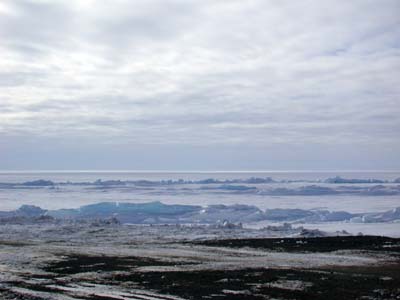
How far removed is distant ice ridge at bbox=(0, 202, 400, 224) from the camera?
33.4 m

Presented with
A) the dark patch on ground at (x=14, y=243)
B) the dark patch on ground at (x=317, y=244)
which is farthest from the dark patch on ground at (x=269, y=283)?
the dark patch on ground at (x=14, y=243)

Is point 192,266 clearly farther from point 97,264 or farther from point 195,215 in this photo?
point 195,215

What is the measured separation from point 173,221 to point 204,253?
1705 cm

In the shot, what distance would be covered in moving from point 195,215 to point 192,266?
74.5 ft

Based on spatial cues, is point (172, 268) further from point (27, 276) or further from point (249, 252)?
point (249, 252)

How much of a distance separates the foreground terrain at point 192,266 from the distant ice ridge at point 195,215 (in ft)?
34.3

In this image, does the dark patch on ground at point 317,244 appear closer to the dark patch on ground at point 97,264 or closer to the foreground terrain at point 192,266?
the foreground terrain at point 192,266

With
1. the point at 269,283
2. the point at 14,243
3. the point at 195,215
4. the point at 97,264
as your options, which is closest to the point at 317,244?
the point at 97,264

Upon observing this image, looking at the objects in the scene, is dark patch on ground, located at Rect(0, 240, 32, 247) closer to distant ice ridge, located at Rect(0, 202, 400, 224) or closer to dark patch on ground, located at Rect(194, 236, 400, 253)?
dark patch on ground, located at Rect(194, 236, 400, 253)

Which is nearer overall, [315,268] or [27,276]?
[27,276]

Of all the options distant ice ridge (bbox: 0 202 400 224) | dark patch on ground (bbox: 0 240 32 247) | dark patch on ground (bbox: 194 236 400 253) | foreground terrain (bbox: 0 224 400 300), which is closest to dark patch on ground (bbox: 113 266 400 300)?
foreground terrain (bbox: 0 224 400 300)

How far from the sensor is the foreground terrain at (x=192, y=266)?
10.3 metres

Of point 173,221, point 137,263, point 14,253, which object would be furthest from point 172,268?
point 173,221

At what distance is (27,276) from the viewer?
39.6ft
